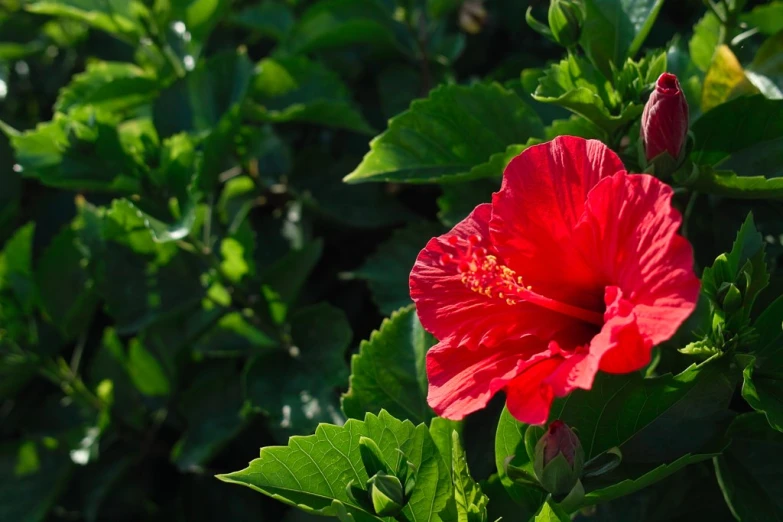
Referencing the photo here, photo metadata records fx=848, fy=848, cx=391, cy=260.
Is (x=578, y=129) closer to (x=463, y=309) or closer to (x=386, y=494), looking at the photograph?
(x=463, y=309)

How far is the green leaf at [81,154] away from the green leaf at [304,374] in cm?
46

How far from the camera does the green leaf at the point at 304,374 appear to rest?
1.66 m

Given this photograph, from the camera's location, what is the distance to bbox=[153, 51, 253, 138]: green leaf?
1898 mm

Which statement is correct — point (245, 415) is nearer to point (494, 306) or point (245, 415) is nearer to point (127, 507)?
point (127, 507)

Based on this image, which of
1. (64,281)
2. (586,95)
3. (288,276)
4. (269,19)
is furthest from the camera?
(269,19)

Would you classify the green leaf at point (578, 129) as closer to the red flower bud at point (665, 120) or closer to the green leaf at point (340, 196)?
the red flower bud at point (665, 120)

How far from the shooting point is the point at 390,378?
1321 mm

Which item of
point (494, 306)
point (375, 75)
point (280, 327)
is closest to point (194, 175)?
point (280, 327)

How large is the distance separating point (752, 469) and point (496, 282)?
449mm

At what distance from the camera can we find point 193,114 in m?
1.92

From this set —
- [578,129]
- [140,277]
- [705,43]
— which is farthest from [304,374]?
[705,43]

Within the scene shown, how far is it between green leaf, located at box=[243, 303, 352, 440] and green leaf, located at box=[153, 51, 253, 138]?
1.60 feet

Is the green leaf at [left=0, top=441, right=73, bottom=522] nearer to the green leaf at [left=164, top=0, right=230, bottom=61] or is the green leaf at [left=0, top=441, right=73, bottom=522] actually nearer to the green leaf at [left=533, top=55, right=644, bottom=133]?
the green leaf at [left=164, top=0, right=230, bottom=61]

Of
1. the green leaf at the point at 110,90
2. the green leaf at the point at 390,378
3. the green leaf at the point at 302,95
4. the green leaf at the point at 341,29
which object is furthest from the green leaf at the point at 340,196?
the green leaf at the point at 390,378
